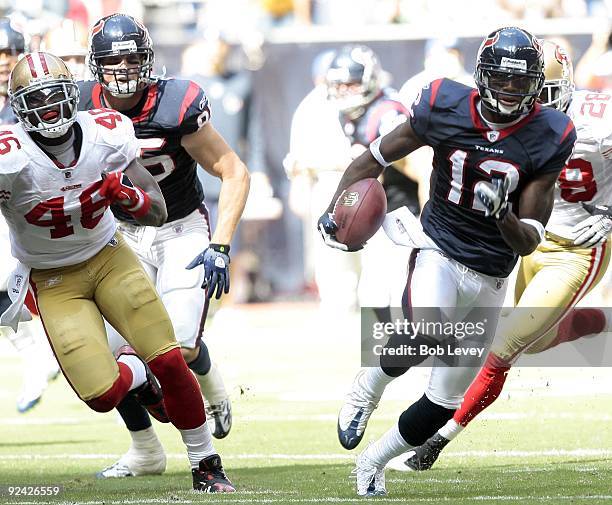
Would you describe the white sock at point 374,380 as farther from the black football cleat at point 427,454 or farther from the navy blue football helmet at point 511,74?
the navy blue football helmet at point 511,74

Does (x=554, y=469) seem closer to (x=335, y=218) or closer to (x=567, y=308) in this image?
(x=567, y=308)

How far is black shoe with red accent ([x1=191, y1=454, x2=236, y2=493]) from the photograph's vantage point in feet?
15.5

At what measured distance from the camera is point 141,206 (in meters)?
4.45

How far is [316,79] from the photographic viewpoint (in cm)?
1188

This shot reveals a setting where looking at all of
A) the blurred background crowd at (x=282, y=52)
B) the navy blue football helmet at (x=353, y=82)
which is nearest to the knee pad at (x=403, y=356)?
the navy blue football helmet at (x=353, y=82)

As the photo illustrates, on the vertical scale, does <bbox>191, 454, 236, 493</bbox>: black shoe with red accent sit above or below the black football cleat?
above

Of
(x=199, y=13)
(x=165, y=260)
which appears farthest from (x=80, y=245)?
(x=199, y=13)

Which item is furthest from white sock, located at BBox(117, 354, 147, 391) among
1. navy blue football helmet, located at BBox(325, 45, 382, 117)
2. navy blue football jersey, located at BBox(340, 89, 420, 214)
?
navy blue football helmet, located at BBox(325, 45, 382, 117)

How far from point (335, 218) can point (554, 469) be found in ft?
4.11

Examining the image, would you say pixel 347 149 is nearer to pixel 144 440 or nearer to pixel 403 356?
pixel 144 440

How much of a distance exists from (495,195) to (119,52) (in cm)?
162

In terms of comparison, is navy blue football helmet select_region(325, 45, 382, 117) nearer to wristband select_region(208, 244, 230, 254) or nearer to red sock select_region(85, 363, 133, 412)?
wristband select_region(208, 244, 230, 254)

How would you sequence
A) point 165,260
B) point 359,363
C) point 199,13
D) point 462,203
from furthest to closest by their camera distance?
1. point 199,13
2. point 359,363
3. point 165,260
4. point 462,203

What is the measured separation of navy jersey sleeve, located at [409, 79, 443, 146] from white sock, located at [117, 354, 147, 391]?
1286mm
